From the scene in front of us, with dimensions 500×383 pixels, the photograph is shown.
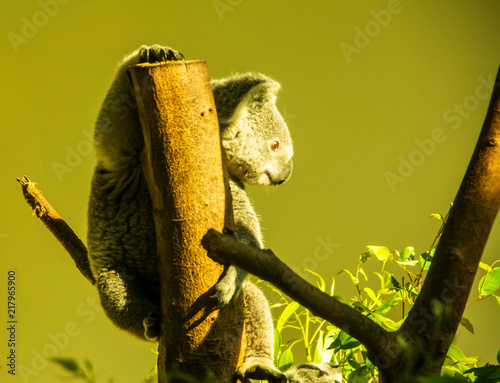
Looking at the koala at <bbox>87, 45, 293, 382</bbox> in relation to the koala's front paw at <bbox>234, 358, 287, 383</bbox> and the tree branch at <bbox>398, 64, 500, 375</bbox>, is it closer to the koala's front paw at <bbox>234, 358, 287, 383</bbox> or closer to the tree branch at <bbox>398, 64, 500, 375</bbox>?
the koala's front paw at <bbox>234, 358, 287, 383</bbox>

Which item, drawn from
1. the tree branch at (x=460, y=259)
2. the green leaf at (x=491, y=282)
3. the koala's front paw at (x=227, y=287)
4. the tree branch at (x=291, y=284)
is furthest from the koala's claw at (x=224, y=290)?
the green leaf at (x=491, y=282)

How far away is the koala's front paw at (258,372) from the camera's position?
133cm

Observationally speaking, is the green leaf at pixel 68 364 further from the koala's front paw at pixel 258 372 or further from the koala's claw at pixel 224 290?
the koala's front paw at pixel 258 372

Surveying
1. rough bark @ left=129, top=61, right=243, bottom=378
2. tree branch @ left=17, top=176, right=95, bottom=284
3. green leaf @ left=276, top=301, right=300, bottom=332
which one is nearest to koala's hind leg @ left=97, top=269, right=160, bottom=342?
rough bark @ left=129, top=61, right=243, bottom=378

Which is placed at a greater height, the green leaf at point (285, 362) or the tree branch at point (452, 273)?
the tree branch at point (452, 273)

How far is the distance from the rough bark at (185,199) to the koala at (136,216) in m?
0.14

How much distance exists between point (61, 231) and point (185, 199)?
94 centimetres

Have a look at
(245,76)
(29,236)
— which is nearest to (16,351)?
(29,236)

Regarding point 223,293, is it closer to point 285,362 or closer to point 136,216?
point 136,216

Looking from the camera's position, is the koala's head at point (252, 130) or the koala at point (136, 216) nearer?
the koala at point (136, 216)

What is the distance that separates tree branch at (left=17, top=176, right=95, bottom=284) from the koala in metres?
0.34

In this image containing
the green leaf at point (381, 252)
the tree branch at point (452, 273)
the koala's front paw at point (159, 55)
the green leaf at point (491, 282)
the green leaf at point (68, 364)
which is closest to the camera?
the green leaf at point (68, 364)

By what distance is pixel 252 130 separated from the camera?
5.73 feet

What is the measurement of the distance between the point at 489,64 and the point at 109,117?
7.62 ft
